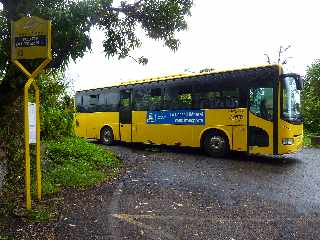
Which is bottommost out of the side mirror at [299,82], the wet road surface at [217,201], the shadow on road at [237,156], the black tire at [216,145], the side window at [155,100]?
the wet road surface at [217,201]

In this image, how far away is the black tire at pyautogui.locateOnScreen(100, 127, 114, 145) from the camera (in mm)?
17453

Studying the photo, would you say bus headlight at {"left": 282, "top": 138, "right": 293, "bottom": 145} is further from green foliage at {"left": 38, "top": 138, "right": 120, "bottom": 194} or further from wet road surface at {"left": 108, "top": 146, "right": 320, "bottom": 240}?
green foliage at {"left": 38, "top": 138, "right": 120, "bottom": 194}

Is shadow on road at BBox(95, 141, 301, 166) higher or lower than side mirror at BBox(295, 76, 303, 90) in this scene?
lower

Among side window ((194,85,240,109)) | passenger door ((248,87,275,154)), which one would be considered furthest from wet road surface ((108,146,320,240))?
side window ((194,85,240,109))

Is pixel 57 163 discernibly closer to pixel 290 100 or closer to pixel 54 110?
pixel 54 110

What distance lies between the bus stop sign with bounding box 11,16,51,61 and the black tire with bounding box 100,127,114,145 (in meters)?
11.7

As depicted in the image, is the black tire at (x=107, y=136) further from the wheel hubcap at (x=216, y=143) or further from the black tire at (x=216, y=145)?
the wheel hubcap at (x=216, y=143)

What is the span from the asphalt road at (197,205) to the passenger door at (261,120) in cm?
87

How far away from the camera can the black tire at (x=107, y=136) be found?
1745 cm

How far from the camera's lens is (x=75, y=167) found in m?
9.38

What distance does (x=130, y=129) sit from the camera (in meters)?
16.2

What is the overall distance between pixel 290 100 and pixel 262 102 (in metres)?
0.79

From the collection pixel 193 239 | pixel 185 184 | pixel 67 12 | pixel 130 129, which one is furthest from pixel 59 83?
pixel 193 239

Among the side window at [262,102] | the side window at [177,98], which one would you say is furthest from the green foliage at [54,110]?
the side window at [262,102]
